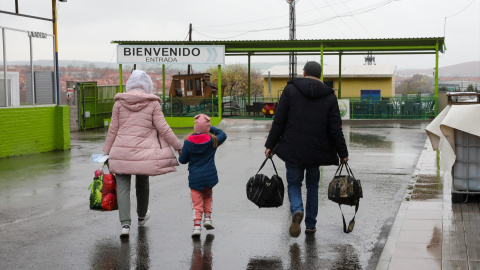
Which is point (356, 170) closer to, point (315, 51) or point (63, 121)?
point (63, 121)

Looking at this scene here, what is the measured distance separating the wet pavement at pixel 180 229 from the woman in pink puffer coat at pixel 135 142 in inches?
25.3

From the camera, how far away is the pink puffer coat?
7.30 metres

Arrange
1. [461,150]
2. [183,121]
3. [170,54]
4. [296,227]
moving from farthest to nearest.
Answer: [183,121] → [170,54] → [461,150] → [296,227]

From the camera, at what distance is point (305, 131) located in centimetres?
713

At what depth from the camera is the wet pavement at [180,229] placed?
20.9 feet

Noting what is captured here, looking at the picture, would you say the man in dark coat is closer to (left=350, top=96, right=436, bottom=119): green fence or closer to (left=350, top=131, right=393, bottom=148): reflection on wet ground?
(left=350, top=131, right=393, bottom=148): reflection on wet ground

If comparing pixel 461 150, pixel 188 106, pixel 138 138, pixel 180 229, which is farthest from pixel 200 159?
pixel 188 106

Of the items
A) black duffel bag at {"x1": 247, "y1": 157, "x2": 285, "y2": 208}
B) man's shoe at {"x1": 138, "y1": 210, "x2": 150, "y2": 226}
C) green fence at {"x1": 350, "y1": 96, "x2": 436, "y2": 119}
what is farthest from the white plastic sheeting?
green fence at {"x1": 350, "y1": 96, "x2": 436, "y2": 119}

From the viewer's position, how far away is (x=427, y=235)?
716cm

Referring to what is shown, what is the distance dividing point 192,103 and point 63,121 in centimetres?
1312

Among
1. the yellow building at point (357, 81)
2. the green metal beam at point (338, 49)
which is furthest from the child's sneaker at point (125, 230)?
the yellow building at point (357, 81)

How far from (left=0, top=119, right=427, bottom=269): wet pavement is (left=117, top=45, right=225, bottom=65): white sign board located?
55.3 ft

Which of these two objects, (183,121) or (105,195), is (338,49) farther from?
(105,195)

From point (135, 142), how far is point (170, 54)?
23283 mm
